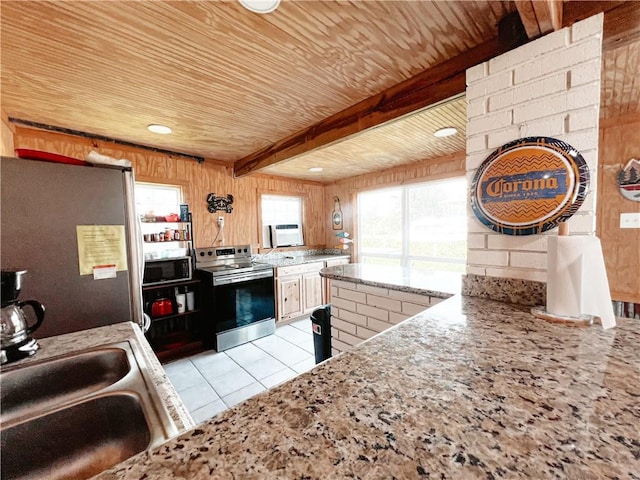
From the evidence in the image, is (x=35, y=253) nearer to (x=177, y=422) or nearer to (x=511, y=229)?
(x=177, y=422)

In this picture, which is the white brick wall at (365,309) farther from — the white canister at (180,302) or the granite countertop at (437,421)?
the white canister at (180,302)

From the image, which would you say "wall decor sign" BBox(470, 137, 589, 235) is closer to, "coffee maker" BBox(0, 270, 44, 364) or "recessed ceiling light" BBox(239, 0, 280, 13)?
"recessed ceiling light" BBox(239, 0, 280, 13)

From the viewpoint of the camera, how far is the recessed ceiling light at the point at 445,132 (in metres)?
2.57

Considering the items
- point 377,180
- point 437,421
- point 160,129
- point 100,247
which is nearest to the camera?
point 437,421

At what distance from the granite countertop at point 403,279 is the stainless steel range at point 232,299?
5.11ft

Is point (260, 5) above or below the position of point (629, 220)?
above

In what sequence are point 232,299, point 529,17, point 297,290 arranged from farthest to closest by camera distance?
point 297,290
point 232,299
point 529,17

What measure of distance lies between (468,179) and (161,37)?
172cm

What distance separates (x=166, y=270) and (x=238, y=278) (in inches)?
29.9

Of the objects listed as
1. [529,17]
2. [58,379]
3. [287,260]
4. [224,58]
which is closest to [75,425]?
[58,379]

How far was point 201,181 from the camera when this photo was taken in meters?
3.54

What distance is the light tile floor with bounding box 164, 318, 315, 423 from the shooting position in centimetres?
220

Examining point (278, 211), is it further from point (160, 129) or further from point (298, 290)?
point (160, 129)

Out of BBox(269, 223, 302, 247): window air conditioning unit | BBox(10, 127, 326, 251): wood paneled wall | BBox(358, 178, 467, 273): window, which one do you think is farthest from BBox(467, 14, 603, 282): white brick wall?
BBox(269, 223, 302, 247): window air conditioning unit
